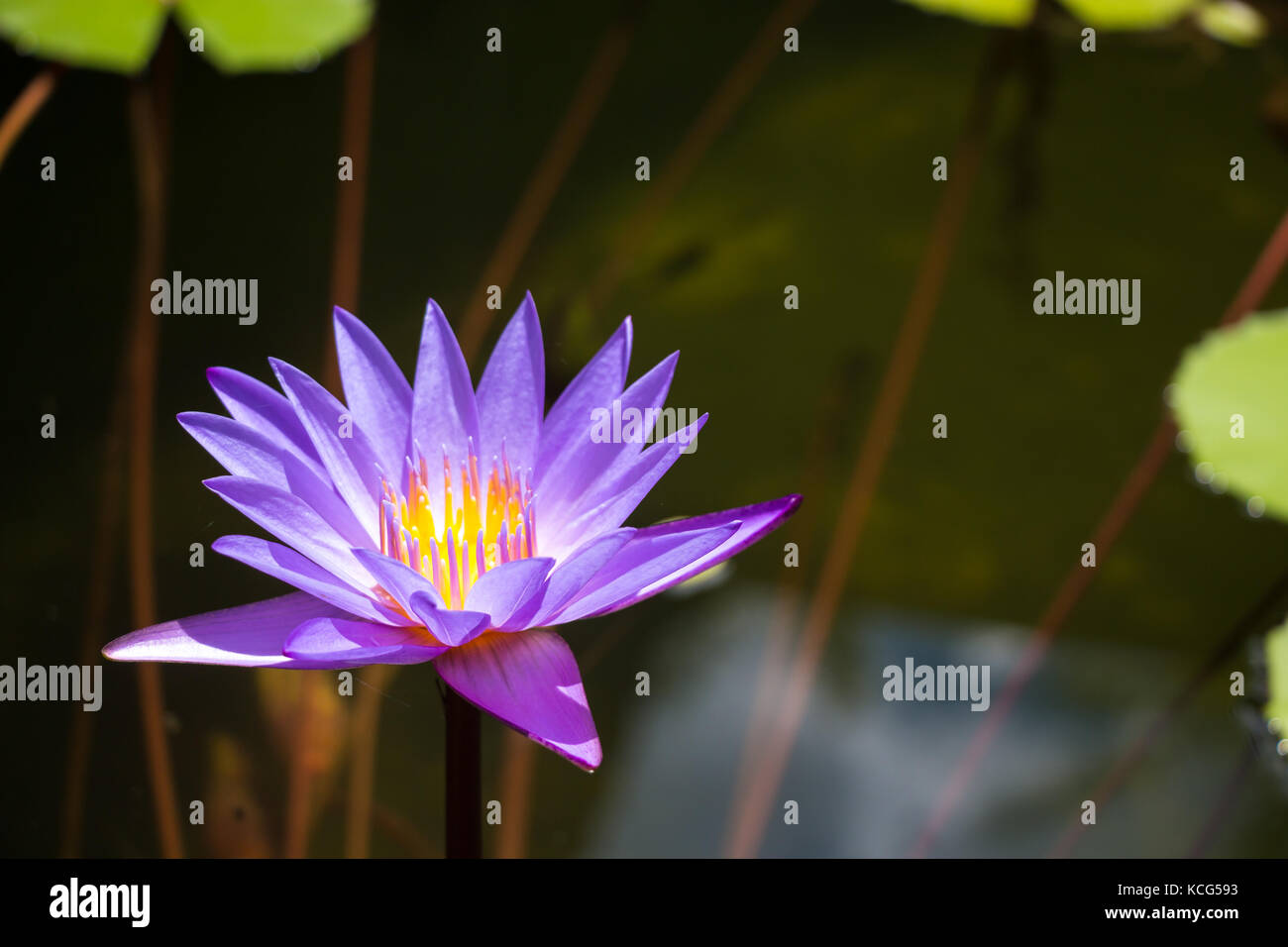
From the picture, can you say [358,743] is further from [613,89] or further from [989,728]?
[613,89]

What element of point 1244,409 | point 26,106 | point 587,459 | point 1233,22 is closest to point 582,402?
point 587,459

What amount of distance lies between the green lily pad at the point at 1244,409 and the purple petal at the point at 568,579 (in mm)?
803

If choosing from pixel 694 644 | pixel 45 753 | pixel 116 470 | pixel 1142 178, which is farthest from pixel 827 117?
pixel 45 753

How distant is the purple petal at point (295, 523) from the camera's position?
0.61 meters

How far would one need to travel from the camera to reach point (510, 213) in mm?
1357

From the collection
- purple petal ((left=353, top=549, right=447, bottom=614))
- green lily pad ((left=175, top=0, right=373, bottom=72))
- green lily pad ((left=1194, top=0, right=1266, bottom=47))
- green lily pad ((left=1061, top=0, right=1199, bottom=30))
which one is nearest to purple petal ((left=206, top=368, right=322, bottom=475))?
purple petal ((left=353, top=549, right=447, bottom=614))

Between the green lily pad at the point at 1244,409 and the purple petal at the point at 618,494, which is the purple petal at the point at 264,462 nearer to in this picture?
the purple petal at the point at 618,494

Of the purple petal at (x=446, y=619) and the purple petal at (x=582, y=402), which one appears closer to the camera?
the purple petal at (x=446, y=619)

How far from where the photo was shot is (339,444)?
0.69m

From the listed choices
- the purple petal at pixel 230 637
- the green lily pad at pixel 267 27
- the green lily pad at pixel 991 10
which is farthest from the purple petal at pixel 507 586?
the green lily pad at pixel 991 10

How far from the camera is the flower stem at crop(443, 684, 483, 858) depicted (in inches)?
24.9

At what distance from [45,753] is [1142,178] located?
1.57 m

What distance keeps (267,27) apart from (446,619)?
1102 mm
